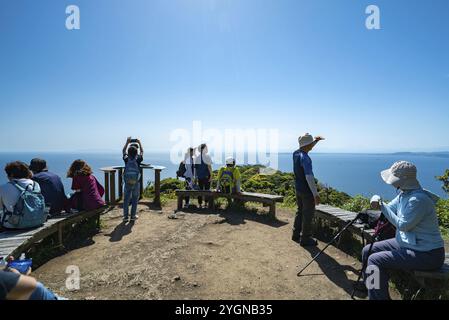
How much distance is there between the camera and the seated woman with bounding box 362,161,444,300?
346cm

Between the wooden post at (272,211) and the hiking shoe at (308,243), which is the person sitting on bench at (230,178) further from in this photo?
the hiking shoe at (308,243)

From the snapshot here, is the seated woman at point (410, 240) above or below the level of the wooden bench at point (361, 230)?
above

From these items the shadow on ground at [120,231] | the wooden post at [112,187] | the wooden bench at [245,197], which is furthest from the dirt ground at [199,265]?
the wooden post at [112,187]

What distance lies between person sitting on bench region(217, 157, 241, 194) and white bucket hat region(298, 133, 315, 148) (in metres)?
3.30

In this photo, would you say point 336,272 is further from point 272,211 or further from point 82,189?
point 82,189

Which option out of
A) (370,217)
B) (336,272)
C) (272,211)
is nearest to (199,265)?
(336,272)

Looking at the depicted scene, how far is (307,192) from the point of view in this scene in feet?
18.2

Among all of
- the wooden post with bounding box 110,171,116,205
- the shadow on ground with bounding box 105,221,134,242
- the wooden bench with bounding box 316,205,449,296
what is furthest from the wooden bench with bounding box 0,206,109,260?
the wooden bench with bounding box 316,205,449,296

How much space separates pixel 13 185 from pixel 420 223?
622 cm

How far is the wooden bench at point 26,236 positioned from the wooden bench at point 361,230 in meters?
5.48

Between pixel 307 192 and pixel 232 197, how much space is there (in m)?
3.47

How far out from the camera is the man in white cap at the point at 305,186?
215 inches

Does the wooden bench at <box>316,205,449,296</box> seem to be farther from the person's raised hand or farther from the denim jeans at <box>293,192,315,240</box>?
the person's raised hand
